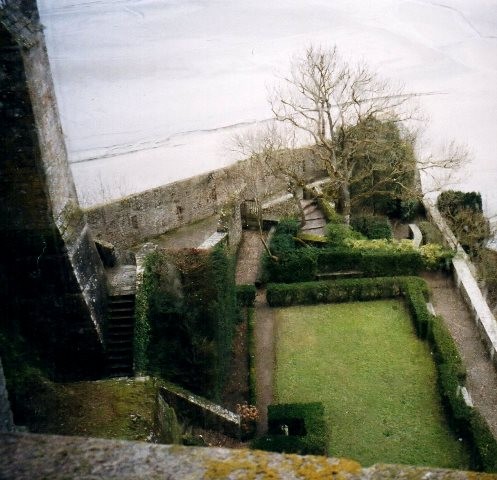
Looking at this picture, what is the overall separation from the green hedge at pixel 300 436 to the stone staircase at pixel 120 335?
315 centimetres

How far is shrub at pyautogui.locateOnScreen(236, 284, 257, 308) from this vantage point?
16531mm

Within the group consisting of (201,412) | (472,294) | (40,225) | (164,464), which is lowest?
(201,412)

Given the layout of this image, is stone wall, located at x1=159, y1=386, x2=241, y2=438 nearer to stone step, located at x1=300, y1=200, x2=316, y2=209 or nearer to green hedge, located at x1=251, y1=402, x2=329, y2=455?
green hedge, located at x1=251, y1=402, x2=329, y2=455

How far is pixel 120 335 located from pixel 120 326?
20cm

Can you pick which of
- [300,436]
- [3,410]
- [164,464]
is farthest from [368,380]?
[164,464]

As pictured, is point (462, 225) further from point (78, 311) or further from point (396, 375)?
point (78, 311)

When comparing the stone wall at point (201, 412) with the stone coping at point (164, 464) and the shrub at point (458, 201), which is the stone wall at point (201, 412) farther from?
the shrub at point (458, 201)

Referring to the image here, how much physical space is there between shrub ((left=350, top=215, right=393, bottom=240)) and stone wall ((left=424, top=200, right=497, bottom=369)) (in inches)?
81.6

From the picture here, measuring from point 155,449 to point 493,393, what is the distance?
1291 centimetres

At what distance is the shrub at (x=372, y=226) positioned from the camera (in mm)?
20078

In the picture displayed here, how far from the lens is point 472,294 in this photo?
16.7 meters

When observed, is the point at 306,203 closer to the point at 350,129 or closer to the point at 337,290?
the point at 350,129

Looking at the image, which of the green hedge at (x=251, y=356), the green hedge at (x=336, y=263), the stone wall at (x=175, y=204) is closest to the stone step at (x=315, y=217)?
the stone wall at (x=175, y=204)

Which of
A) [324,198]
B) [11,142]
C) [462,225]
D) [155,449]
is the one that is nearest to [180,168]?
[324,198]
